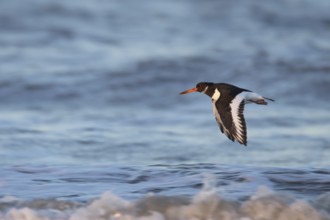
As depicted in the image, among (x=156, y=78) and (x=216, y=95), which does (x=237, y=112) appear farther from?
(x=156, y=78)

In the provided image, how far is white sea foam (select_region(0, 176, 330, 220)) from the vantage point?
19.4 feet

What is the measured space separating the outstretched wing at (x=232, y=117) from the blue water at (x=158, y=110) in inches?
16.2

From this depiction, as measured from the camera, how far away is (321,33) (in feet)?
50.5

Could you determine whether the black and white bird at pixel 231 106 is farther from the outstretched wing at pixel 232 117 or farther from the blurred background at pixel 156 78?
the blurred background at pixel 156 78

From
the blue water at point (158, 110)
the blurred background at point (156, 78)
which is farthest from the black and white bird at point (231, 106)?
the blurred background at point (156, 78)

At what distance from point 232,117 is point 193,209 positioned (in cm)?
83

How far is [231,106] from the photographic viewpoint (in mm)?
6488

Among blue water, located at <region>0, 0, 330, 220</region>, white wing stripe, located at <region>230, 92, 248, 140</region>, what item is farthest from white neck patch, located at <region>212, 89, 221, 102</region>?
blue water, located at <region>0, 0, 330, 220</region>

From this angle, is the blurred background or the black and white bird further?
the blurred background

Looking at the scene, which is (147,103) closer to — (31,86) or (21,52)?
(31,86)

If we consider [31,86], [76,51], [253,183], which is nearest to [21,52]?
[76,51]

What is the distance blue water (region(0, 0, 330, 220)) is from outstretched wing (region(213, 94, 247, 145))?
411 mm

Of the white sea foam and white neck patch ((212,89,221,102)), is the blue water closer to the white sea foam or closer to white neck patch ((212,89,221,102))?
the white sea foam

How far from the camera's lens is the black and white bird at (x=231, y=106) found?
6377 millimetres
